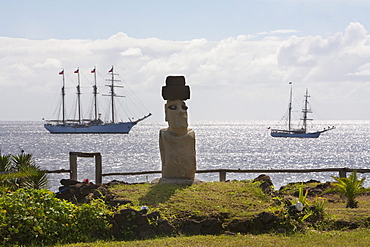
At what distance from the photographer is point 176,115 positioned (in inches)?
506

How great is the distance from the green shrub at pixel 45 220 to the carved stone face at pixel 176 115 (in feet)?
12.4

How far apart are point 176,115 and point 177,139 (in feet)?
1.96

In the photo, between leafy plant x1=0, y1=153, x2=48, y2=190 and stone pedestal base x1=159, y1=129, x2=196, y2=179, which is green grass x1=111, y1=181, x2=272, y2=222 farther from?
leafy plant x1=0, y1=153, x2=48, y2=190

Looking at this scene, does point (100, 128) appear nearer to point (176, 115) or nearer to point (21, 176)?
point (176, 115)

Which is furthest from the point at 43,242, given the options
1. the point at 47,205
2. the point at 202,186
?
→ the point at 202,186

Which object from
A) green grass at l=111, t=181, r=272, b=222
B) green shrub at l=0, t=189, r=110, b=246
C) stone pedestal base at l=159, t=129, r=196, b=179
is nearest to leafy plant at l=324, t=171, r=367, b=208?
green grass at l=111, t=181, r=272, b=222

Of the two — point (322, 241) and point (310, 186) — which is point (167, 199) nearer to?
point (322, 241)

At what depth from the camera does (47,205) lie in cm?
908

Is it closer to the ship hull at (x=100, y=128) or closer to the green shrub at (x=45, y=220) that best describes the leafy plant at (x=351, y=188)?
the green shrub at (x=45, y=220)

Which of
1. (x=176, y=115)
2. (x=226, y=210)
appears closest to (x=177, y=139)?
(x=176, y=115)

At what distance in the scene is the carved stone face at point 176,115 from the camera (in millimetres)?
12805

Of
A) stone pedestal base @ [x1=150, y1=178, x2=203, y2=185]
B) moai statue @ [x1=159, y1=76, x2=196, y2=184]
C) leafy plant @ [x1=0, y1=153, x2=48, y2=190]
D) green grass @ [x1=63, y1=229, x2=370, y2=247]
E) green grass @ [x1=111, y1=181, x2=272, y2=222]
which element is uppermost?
moai statue @ [x1=159, y1=76, x2=196, y2=184]

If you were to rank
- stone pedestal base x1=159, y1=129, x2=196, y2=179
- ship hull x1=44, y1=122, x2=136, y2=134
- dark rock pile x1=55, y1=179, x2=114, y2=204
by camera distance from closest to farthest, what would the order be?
dark rock pile x1=55, y1=179, x2=114, y2=204 → stone pedestal base x1=159, y1=129, x2=196, y2=179 → ship hull x1=44, y1=122, x2=136, y2=134

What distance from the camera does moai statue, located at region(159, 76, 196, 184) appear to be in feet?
41.8
